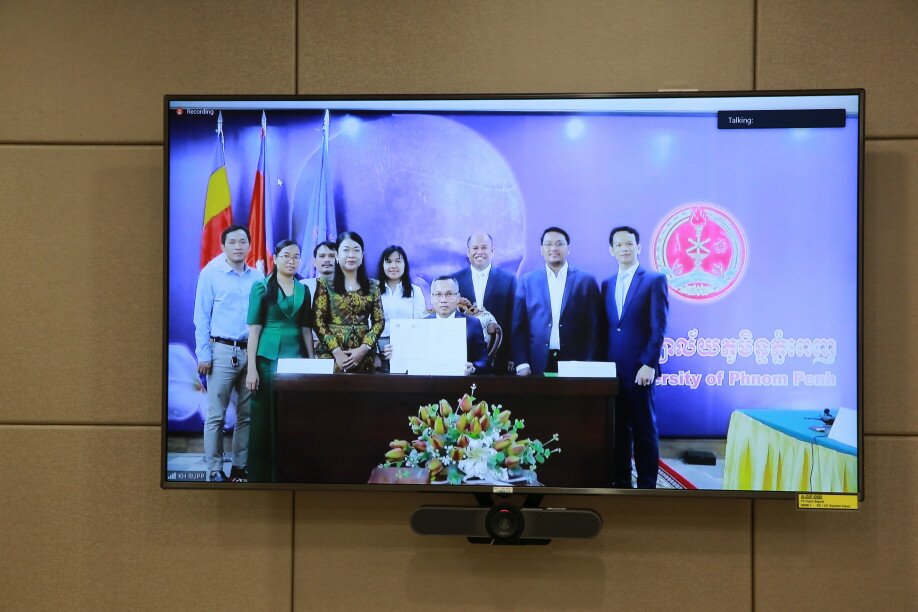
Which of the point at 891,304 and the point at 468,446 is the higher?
the point at 891,304

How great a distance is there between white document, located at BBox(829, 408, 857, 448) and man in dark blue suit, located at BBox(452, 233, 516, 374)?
93 cm

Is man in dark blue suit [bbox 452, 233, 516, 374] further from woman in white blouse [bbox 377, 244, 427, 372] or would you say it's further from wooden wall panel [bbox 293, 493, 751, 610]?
wooden wall panel [bbox 293, 493, 751, 610]

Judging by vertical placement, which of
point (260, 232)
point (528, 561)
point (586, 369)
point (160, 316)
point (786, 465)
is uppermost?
point (260, 232)

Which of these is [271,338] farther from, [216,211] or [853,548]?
[853,548]

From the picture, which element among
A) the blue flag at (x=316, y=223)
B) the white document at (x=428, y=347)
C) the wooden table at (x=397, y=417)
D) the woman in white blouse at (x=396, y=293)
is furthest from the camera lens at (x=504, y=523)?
the blue flag at (x=316, y=223)

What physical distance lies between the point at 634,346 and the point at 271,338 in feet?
3.37

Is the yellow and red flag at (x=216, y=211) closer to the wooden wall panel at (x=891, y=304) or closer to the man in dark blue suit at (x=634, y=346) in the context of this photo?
the man in dark blue suit at (x=634, y=346)

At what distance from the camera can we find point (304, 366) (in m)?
2.01

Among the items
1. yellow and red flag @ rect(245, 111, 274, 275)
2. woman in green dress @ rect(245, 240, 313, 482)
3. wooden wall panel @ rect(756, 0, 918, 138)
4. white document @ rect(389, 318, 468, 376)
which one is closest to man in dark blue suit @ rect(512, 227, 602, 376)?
white document @ rect(389, 318, 468, 376)

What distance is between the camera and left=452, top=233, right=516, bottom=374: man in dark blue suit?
2010 mm

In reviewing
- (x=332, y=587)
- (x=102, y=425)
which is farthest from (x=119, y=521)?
(x=332, y=587)

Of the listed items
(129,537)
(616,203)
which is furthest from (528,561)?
(129,537)

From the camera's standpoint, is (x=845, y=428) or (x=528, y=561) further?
(x=528, y=561)

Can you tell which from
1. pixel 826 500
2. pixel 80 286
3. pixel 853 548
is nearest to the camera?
pixel 826 500
